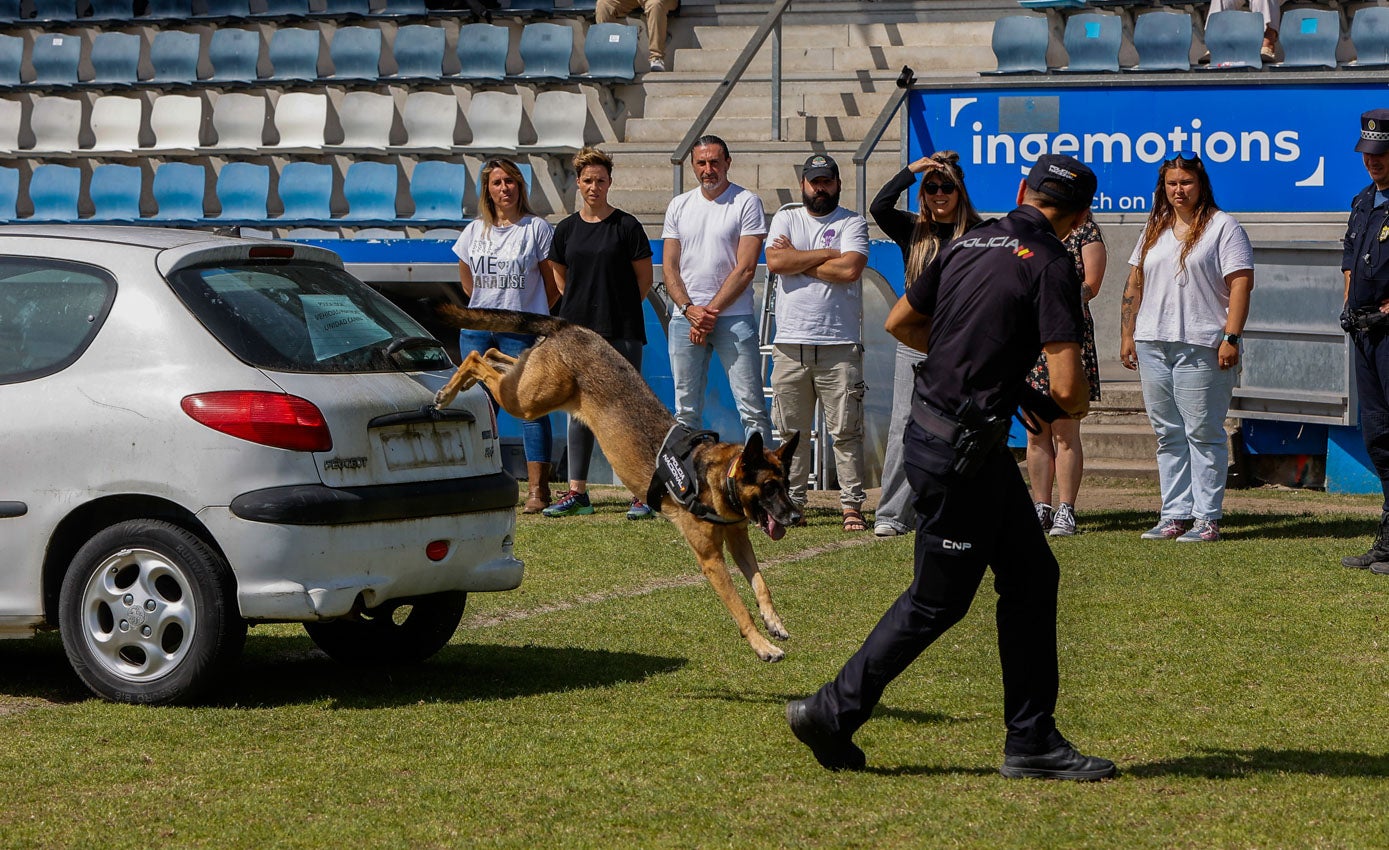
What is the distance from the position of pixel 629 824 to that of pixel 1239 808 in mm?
1689

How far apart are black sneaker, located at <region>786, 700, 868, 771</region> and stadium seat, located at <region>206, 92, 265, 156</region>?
14.8 m

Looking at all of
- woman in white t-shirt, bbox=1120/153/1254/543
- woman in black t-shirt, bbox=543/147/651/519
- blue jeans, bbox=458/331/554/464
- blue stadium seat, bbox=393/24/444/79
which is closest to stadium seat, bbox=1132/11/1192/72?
woman in white t-shirt, bbox=1120/153/1254/543

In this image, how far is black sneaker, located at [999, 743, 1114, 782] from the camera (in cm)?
476

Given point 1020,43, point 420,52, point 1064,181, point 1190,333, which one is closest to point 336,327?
point 1064,181

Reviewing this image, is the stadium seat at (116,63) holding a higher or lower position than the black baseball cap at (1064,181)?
higher

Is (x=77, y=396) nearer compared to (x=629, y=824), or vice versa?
(x=629, y=824)

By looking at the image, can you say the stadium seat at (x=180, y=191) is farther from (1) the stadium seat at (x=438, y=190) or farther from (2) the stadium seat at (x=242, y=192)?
(1) the stadium seat at (x=438, y=190)

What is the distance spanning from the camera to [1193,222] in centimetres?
934

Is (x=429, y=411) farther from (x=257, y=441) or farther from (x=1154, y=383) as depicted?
(x=1154, y=383)

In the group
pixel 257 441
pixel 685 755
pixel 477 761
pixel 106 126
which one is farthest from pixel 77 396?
pixel 106 126

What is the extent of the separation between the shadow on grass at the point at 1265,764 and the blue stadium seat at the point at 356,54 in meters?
14.8

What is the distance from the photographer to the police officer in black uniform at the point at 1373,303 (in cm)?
818

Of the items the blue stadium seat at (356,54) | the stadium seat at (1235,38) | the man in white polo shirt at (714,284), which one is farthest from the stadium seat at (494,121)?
the stadium seat at (1235,38)

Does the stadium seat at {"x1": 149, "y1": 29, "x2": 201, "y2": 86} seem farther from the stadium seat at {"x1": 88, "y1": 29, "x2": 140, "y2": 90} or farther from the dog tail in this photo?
the dog tail
